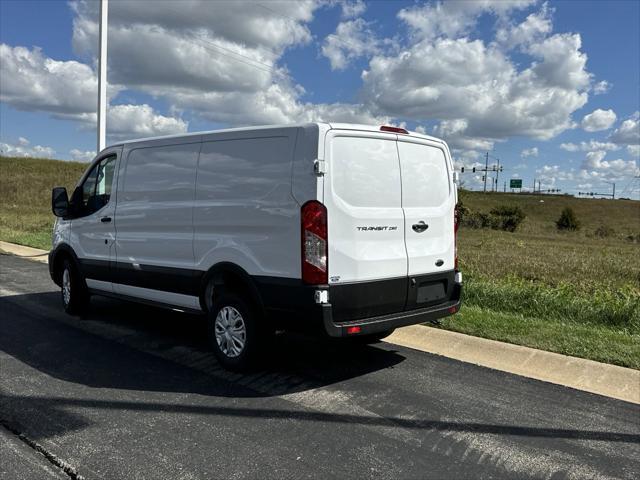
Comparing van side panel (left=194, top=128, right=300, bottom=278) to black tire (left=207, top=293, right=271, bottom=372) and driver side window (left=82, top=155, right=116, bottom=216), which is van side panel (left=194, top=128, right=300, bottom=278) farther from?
driver side window (left=82, top=155, right=116, bottom=216)

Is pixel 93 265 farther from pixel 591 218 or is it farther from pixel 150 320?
pixel 591 218

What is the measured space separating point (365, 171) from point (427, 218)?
883 millimetres

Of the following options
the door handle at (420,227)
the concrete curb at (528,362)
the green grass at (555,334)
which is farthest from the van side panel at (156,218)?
the green grass at (555,334)

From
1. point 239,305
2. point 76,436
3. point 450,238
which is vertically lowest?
point 76,436

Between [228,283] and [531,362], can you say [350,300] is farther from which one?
[531,362]

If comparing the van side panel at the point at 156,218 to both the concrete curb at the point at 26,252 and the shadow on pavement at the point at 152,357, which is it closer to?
the shadow on pavement at the point at 152,357

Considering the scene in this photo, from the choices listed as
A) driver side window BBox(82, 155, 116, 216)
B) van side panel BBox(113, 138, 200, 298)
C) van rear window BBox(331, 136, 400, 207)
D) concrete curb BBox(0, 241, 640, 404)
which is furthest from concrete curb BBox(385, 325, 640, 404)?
driver side window BBox(82, 155, 116, 216)

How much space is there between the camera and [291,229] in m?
4.41

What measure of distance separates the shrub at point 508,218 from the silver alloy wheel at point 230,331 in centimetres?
4158

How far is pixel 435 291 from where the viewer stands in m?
5.24

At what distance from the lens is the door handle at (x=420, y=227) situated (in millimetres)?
5012

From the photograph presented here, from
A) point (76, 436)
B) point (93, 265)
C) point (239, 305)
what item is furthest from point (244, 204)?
point (93, 265)

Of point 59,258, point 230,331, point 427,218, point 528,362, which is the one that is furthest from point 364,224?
point 59,258

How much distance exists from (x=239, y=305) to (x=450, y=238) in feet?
7.12
